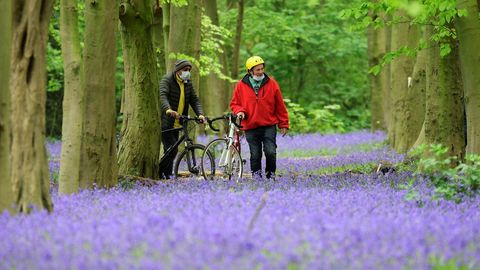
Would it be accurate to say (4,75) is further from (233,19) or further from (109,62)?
(233,19)

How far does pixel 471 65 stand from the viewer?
1127cm

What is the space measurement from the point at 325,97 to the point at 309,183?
3523cm

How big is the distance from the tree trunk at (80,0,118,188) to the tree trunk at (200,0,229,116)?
58.8 ft

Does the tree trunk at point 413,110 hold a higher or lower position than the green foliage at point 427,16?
lower

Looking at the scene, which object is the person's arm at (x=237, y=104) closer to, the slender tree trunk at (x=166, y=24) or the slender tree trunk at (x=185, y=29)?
the slender tree trunk at (x=185, y=29)

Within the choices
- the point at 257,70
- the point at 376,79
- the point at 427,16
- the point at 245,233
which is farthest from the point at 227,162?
the point at 376,79

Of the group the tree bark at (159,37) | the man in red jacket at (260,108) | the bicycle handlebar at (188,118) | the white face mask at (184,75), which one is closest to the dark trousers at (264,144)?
the man in red jacket at (260,108)

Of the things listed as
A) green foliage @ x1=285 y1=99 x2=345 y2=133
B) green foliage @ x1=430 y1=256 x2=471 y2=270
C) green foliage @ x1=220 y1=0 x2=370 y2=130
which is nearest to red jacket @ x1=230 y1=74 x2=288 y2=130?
green foliage @ x1=430 y1=256 x2=471 y2=270

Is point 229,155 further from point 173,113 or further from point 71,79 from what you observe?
point 71,79

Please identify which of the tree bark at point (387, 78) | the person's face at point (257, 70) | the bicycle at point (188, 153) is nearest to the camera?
the person's face at point (257, 70)

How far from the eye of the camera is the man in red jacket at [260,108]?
1336 centimetres

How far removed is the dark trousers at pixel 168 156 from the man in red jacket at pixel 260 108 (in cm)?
171

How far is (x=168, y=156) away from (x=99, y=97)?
3.51m

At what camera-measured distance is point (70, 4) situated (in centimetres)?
925
